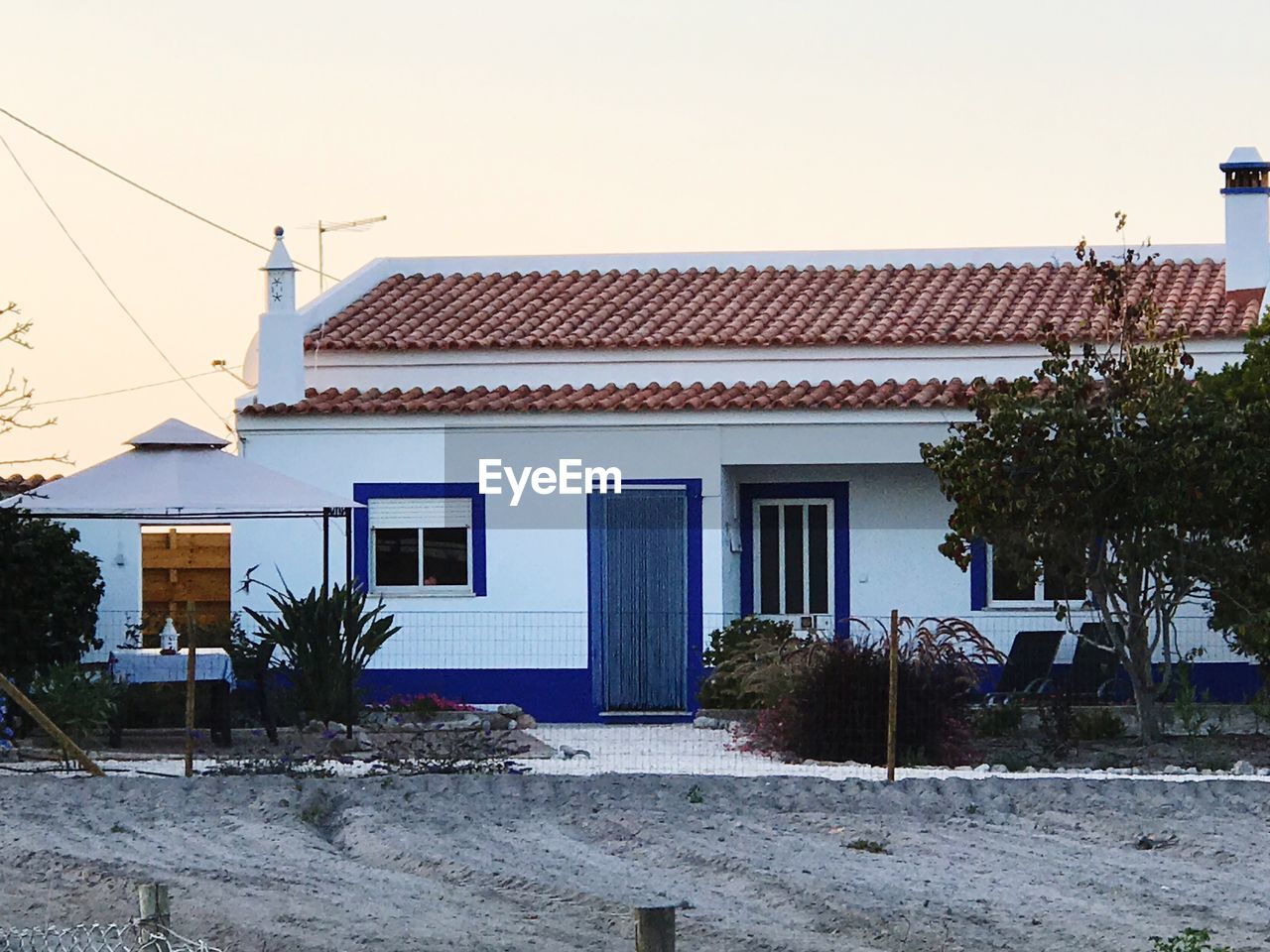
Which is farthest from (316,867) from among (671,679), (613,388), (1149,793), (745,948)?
(613,388)

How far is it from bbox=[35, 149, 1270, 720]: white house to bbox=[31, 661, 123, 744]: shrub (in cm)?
458

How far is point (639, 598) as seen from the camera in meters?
22.3

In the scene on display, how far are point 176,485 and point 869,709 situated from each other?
5.74m

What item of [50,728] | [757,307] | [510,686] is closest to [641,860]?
[50,728]

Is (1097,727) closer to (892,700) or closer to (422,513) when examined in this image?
(892,700)

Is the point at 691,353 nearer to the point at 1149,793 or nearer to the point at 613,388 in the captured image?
the point at 613,388

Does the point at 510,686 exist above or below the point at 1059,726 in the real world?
above

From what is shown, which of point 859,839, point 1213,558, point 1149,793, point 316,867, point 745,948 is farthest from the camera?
point 1213,558

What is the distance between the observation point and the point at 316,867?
1182 centimetres

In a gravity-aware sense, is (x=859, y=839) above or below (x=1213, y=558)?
below

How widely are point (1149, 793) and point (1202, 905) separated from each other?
10.5 feet

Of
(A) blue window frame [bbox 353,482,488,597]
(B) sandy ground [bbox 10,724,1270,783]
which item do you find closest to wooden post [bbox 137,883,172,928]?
(B) sandy ground [bbox 10,724,1270,783]

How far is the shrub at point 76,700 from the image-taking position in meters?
17.2

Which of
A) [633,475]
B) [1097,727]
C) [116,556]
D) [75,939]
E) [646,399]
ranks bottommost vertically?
[75,939]
